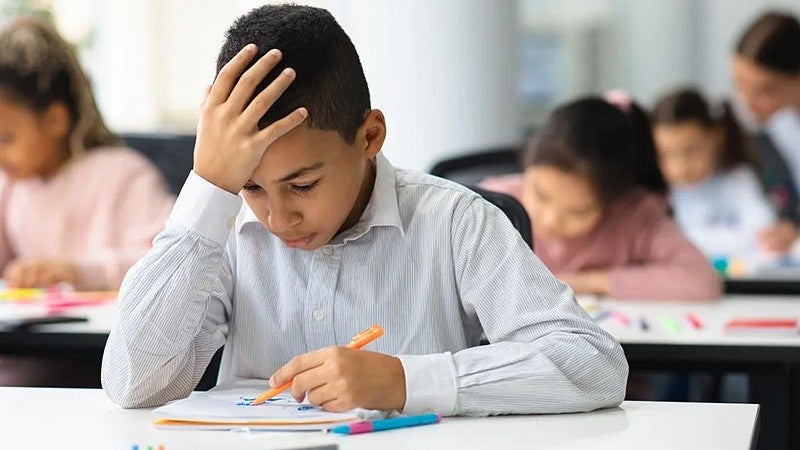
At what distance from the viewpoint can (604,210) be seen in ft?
10.7

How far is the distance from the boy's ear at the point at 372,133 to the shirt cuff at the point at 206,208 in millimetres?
169

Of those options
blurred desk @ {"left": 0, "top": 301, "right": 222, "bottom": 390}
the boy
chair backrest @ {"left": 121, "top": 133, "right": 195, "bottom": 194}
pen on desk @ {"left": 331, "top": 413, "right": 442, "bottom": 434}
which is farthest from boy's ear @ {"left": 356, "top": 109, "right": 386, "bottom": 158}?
chair backrest @ {"left": 121, "top": 133, "right": 195, "bottom": 194}

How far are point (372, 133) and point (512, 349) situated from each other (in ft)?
1.04

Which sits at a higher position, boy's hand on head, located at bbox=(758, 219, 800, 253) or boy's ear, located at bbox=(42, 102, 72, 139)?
boy's ear, located at bbox=(42, 102, 72, 139)

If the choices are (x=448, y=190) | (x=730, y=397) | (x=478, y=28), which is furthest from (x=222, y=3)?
(x=448, y=190)

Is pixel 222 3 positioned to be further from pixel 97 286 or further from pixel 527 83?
pixel 97 286

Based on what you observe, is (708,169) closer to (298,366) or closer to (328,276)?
(328,276)

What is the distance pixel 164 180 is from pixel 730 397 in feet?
5.40

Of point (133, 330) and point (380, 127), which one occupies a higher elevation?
point (380, 127)

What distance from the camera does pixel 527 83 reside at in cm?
820

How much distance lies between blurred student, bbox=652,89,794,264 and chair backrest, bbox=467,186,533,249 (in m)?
3.20

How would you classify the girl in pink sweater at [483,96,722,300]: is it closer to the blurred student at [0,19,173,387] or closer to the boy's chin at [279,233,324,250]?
the blurred student at [0,19,173,387]

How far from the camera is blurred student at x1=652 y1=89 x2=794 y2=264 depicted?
17.6 ft

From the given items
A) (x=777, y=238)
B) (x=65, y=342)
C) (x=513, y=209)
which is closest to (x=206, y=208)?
(x=513, y=209)
